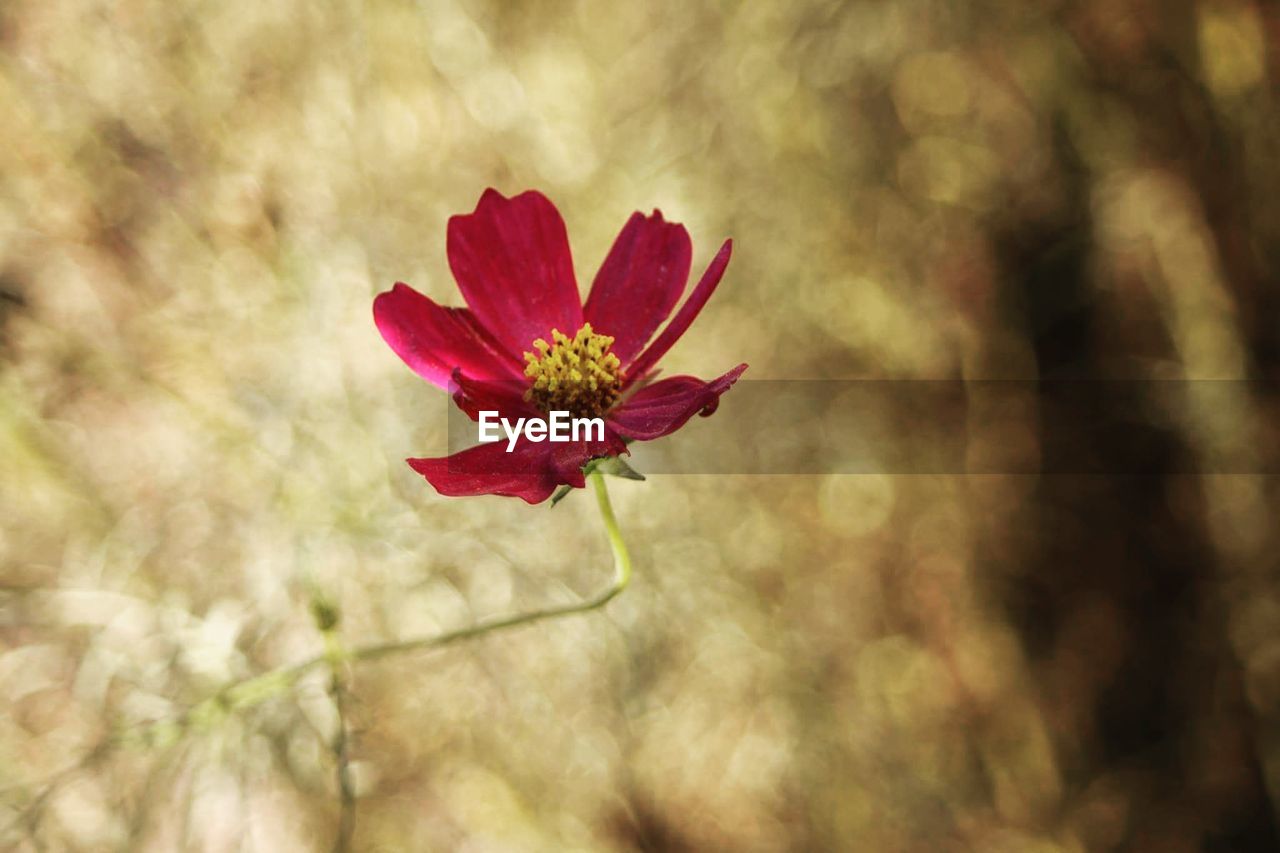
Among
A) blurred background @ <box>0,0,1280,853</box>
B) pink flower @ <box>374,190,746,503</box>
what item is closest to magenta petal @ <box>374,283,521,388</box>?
pink flower @ <box>374,190,746,503</box>

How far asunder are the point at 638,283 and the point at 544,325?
2.1 inches

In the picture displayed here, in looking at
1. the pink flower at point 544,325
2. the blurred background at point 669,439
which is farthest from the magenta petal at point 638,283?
the blurred background at point 669,439

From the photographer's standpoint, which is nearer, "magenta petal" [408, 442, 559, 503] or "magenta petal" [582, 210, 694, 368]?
"magenta petal" [408, 442, 559, 503]

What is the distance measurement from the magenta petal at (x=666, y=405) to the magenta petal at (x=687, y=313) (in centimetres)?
1

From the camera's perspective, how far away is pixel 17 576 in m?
0.57

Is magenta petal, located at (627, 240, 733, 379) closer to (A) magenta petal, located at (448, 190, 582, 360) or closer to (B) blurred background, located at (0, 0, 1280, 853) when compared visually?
(A) magenta petal, located at (448, 190, 582, 360)

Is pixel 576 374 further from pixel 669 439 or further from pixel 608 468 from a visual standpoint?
pixel 669 439

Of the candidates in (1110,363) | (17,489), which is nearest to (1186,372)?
(1110,363)

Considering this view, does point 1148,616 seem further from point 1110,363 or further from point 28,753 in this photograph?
point 28,753

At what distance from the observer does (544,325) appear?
48 cm

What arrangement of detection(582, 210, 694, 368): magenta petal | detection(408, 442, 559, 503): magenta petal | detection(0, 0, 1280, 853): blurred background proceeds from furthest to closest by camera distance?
detection(0, 0, 1280, 853): blurred background, detection(582, 210, 694, 368): magenta petal, detection(408, 442, 559, 503): magenta petal

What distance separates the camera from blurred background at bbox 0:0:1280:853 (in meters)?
0.60

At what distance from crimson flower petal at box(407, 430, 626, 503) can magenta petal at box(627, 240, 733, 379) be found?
51 mm

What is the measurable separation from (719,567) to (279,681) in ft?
1.26
